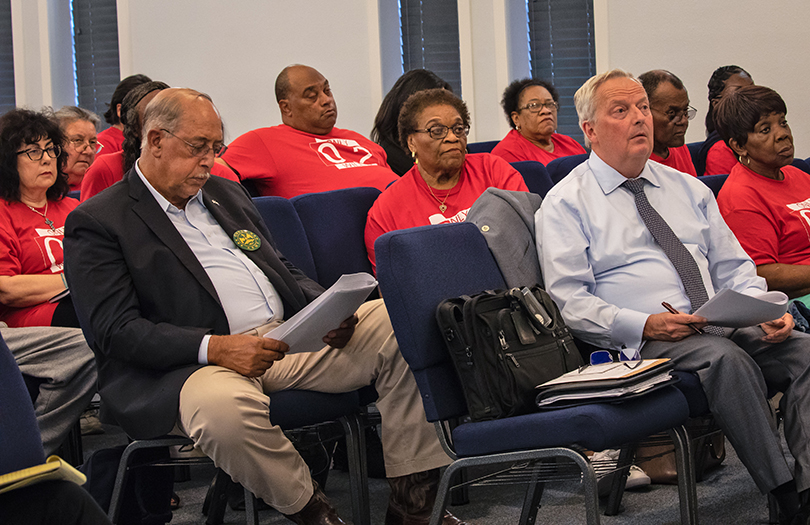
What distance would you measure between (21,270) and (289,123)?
1513 millimetres

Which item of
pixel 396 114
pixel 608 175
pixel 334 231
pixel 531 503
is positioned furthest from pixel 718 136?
pixel 531 503

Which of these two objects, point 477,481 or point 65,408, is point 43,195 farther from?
point 477,481

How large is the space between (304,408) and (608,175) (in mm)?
1083

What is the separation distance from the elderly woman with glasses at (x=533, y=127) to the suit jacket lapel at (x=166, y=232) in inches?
97.3

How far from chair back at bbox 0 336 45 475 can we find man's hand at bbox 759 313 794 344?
1.71 metres

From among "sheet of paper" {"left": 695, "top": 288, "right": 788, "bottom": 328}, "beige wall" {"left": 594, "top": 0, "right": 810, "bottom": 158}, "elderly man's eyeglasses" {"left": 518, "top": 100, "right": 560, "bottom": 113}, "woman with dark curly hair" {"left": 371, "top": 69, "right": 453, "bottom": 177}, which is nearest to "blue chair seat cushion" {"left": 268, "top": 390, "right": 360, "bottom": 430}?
"sheet of paper" {"left": 695, "top": 288, "right": 788, "bottom": 328}

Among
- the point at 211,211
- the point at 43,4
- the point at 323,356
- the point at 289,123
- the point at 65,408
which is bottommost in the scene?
the point at 65,408

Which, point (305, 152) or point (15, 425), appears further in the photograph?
point (305, 152)

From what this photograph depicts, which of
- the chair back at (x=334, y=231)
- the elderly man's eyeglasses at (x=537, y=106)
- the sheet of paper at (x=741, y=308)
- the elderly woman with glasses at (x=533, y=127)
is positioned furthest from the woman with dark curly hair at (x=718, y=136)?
the chair back at (x=334, y=231)

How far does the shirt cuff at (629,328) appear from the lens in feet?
6.58

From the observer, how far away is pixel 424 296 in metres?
1.78

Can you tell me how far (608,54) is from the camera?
17.5 feet

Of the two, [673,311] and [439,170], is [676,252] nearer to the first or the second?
[673,311]

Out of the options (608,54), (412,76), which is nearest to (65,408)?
(412,76)
